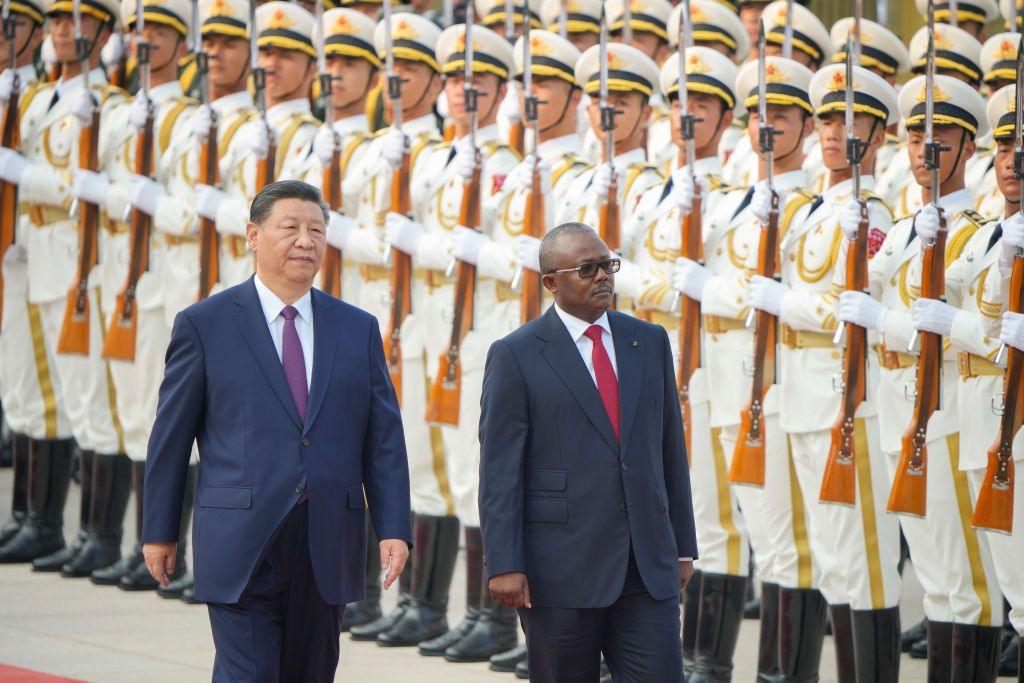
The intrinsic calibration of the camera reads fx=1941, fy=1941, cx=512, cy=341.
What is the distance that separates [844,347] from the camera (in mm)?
7371

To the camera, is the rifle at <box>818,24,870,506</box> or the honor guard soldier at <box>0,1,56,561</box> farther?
the honor guard soldier at <box>0,1,56,561</box>

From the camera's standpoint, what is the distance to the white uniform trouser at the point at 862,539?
7.13m

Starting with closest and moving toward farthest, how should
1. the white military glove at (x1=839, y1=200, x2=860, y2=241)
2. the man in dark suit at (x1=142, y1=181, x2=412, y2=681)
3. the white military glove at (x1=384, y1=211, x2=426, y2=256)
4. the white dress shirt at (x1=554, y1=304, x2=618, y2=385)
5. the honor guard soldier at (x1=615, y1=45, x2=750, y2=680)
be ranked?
the man in dark suit at (x1=142, y1=181, x2=412, y2=681) < the white dress shirt at (x1=554, y1=304, x2=618, y2=385) < the white military glove at (x1=839, y1=200, x2=860, y2=241) < the honor guard soldier at (x1=615, y1=45, x2=750, y2=680) < the white military glove at (x1=384, y1=211, x2=426, y2=256)

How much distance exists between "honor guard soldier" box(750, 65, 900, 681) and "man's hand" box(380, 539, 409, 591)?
2275 millimetres

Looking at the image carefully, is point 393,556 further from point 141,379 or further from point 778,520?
point 141,379

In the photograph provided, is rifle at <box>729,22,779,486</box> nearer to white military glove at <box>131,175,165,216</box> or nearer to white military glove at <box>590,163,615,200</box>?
white military glove at <box>590,163,615,200</box>

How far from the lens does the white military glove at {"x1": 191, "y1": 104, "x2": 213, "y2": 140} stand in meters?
9.55

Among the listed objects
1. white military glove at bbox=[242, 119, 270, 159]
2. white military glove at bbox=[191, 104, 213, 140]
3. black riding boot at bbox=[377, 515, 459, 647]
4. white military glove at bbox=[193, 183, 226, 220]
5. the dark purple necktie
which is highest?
white military glove at bbox=[191, 104, 213, 140]

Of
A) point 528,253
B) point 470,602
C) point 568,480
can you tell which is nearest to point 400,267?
point 528,253

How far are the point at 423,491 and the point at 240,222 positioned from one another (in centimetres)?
164

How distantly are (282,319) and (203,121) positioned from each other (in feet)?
13.9

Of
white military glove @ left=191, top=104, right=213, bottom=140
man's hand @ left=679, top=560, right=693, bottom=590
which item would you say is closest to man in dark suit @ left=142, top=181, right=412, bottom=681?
man's hand @ left=679, top=560, right=693, bottom=590

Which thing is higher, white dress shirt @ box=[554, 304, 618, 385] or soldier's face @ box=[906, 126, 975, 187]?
soldier's face @ box=[906, 126, 975, 187]

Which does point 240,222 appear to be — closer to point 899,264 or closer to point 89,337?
point 89,337
